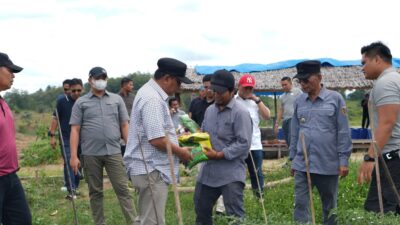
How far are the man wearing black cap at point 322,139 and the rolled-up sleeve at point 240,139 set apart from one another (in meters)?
0.59

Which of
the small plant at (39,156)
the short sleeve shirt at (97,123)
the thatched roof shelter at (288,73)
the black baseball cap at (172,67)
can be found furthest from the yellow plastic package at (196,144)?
the thatched roof shelter at (288,73)

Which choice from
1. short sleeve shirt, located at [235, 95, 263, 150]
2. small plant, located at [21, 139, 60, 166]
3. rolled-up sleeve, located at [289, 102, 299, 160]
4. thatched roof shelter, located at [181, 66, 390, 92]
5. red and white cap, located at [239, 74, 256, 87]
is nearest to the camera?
rolled-up sleeve, located at [289, 102, 299, 160]

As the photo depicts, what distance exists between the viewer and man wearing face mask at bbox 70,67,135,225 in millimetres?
6121

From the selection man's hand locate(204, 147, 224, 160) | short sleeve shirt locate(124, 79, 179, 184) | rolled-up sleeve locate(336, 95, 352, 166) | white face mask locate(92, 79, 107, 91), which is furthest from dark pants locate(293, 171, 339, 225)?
white face mask locate(92, 79, 107, 91)

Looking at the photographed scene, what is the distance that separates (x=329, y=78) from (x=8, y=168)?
13.6m

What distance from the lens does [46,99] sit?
43.5 meters

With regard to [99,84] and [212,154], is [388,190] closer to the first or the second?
[212,154]

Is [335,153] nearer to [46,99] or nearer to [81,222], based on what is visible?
[81,222]

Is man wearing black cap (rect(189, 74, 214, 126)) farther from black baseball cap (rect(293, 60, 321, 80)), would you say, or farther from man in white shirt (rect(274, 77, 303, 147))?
man in white shirt (rect(274, 77, 303, 147))

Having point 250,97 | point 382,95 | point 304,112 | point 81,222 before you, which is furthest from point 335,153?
point 81,222

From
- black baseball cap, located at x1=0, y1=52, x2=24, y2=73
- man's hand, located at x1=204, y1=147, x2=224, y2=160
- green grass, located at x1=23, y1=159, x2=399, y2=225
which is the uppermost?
black baseball cap, located at x1=0, y1=52, x2=24, y2=73

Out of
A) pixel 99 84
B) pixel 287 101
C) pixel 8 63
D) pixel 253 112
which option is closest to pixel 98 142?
pixel 99 84

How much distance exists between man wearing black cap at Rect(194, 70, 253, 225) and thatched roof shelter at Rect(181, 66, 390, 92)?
1160 centimetres

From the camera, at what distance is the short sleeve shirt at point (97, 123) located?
20.1 ft
